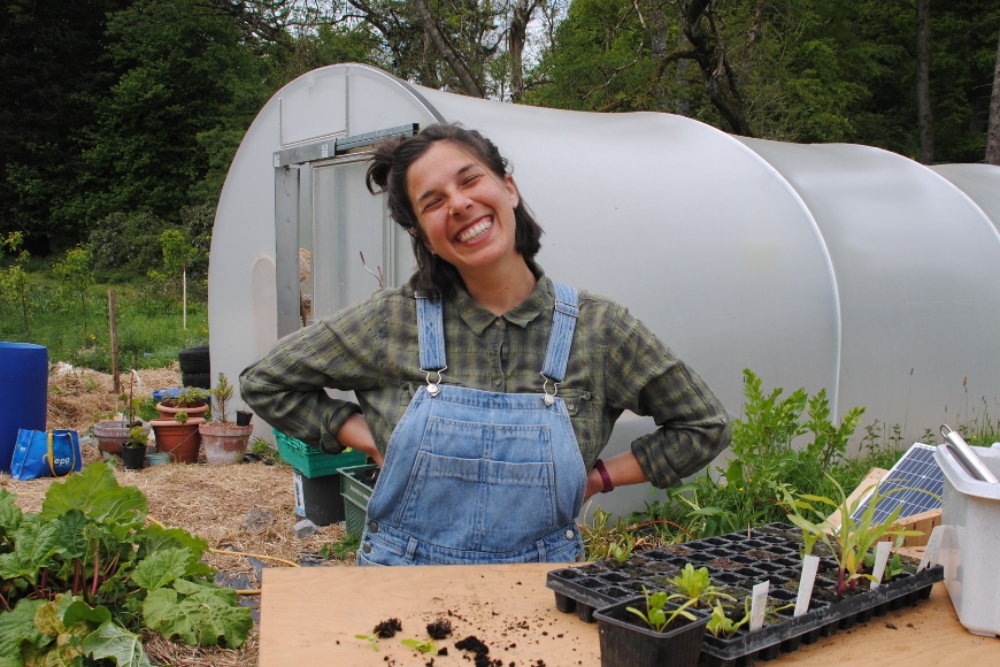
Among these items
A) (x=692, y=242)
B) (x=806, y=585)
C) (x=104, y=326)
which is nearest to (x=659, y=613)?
(x=806, y=585)

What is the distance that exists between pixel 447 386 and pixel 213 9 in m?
25.0

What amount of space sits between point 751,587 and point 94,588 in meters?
2.48

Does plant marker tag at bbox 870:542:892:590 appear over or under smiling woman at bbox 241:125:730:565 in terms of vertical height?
under

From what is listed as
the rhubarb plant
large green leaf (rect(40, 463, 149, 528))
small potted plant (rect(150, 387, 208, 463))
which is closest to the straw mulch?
small potted plant (rect(150, 387, 208, 463))

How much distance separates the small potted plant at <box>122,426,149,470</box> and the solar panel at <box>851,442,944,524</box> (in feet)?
18.2

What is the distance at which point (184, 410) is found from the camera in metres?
7.30

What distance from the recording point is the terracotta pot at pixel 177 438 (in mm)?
7148

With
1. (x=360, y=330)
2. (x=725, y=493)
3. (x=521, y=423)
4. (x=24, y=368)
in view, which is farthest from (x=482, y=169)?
(x=24, y=368)

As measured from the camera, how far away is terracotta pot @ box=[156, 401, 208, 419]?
7.31m

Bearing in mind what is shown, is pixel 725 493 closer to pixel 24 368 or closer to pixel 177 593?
Answer: pixel 177 593

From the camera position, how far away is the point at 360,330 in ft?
7.01

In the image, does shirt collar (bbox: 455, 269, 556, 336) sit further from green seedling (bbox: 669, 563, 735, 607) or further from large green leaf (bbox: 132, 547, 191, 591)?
large green leaf (bbox: 132, 547, 191, 591)

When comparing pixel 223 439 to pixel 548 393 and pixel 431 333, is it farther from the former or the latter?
pixel 548 393

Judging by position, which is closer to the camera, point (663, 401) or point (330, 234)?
point (663, 401)
